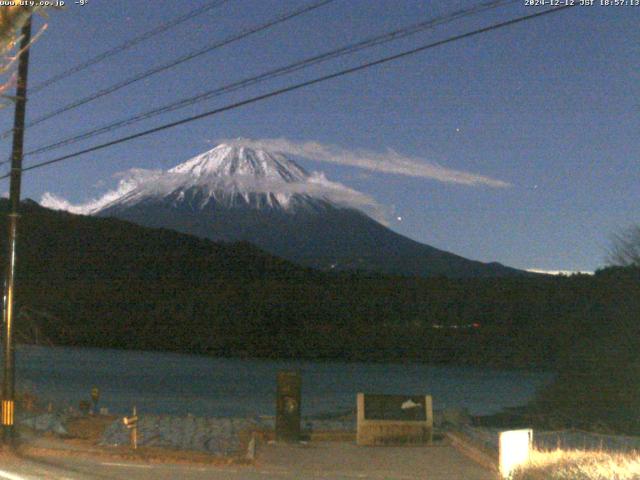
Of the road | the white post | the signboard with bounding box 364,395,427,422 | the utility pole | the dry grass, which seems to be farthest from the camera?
the signboard with bounding box 364,395,427,422

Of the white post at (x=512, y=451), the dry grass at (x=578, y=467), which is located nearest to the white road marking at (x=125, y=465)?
the white post at (x=512, y=451)

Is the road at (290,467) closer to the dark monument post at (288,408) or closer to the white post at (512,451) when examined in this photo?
the dark monument post at (288,408)

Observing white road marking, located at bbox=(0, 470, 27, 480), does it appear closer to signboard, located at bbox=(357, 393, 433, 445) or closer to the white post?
the white post

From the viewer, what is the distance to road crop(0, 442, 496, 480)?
13.9 meters

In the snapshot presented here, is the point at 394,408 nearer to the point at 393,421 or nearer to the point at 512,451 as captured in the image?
the point at 393,421

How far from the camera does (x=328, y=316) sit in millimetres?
94312

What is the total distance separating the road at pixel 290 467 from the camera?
13852mm

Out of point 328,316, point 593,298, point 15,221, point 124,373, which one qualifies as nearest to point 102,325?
point 328,316

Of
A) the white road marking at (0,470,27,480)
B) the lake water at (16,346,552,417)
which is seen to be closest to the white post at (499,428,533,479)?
the white road marking at (0,470,27,480)

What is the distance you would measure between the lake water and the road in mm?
14310

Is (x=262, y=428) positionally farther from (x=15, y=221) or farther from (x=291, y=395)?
(x=15, y=221)

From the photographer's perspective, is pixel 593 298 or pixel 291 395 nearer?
pixel 291 395

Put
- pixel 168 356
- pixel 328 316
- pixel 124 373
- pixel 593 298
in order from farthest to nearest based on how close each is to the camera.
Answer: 1. pixel 328 316
2. pixel 168 356
3. pixel 124 373
4. pixel 593 298

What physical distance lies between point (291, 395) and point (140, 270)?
3282 inches
